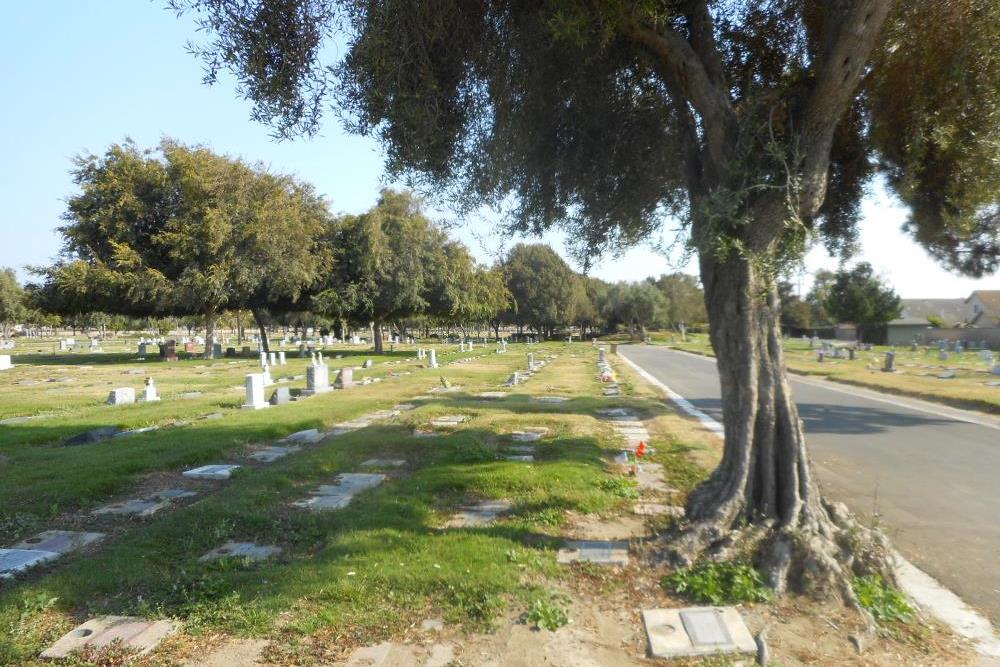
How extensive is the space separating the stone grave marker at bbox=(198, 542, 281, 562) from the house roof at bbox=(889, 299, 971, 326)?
80.6 metres

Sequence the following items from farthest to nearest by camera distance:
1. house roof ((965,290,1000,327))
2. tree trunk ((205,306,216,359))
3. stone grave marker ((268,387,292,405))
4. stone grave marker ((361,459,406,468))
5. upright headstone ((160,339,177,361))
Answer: house roof ((965,290,1000,327)) → tree trunk ((205,306,216,359)) → upright headstone ((160,339,177,361)) → stone grave marker ((268,387,292,405)) → stone grave marker ((361,459,406,468))

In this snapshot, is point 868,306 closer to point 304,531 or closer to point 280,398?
point 280,398

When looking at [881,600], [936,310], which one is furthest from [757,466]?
[936,310]

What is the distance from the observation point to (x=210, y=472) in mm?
8055

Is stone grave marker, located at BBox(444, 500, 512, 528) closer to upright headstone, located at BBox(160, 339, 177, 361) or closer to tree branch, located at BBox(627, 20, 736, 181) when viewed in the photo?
tree branch, located at BBox(627, 20, 736, 181)

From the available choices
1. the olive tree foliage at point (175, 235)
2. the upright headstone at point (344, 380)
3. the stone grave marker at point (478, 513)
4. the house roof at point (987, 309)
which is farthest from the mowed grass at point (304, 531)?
the house roof at point (987, 309)

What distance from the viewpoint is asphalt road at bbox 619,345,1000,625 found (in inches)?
210

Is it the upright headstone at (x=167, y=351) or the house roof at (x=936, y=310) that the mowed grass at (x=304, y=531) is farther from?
the house roof at (x=936, y=310)

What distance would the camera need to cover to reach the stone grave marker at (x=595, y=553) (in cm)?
497

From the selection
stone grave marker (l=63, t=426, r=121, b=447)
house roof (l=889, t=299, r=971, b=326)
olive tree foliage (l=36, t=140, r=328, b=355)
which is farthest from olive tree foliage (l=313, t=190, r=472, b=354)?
house roof (l=889, t=299, r=971, b=326)

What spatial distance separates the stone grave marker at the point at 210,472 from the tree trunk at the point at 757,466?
557 cm

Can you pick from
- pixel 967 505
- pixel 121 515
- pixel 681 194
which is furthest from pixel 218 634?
pixel 967 505

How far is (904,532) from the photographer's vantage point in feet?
20.1

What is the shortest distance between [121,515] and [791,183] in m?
6.68
